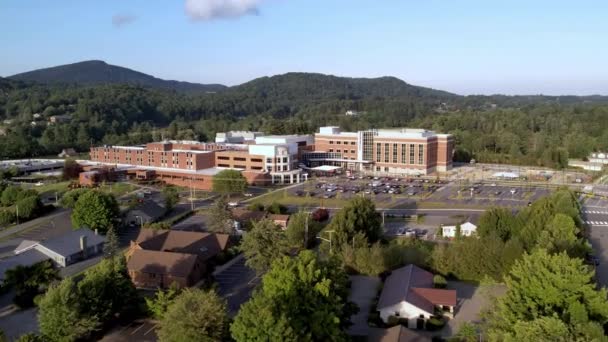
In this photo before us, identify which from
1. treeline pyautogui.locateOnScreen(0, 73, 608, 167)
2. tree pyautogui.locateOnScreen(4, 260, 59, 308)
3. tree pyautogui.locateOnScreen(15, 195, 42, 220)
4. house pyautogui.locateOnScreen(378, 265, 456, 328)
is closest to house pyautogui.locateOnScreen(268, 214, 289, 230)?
house pyautogui.locateOnScreen(378, 265, 456, 328)

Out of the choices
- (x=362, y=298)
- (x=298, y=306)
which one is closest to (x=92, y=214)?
(x=362, y=298)

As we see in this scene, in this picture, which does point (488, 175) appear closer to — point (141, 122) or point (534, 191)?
point (534, 191)

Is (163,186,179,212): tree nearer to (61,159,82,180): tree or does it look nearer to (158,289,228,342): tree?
(61,159,82,180): tree

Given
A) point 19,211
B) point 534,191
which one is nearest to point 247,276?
point 19,211

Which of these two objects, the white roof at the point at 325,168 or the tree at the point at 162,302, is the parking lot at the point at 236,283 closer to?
the tree at the point at 162,302

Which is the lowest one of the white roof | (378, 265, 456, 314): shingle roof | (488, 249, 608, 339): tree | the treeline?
(378, 265, 456, 314): shingle roof

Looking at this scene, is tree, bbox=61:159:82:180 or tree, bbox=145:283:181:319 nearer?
tree, bbox=145:283:181:319

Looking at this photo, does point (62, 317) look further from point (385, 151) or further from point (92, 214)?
point (385, 151)
